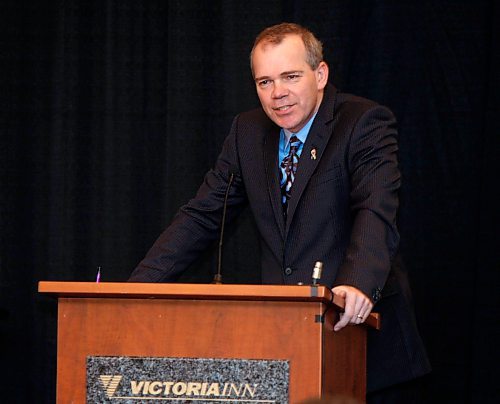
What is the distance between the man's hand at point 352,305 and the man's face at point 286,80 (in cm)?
82

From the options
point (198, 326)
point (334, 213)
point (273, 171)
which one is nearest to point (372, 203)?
point (334, 213)

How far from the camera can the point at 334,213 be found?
119 inches

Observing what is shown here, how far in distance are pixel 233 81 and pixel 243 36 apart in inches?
8.6

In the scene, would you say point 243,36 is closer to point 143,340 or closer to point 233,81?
point 233,81

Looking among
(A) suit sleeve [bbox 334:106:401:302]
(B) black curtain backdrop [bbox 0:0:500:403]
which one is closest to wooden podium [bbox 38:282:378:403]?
(A) suit sleeve [bbox 334:106:401:302]

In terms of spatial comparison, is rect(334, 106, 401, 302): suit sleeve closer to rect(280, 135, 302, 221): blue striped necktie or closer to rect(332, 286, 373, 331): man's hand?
rect(332, 286, 373, 331): man's hand

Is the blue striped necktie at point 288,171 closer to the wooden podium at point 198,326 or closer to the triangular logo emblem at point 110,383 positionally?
the wooden podium at point 198,326

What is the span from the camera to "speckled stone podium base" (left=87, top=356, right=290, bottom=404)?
2.24 metres

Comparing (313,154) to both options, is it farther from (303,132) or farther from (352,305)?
(352,305)

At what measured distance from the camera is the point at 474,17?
4.08 m

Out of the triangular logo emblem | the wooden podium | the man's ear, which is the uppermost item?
the man's ear

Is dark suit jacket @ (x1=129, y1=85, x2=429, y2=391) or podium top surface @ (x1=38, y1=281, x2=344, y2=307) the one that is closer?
podium top surface @ (x1=38, y1=281, x2=344, y2=307)

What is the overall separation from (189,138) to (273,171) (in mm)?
1374

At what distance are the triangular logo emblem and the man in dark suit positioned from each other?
786 millimetres
